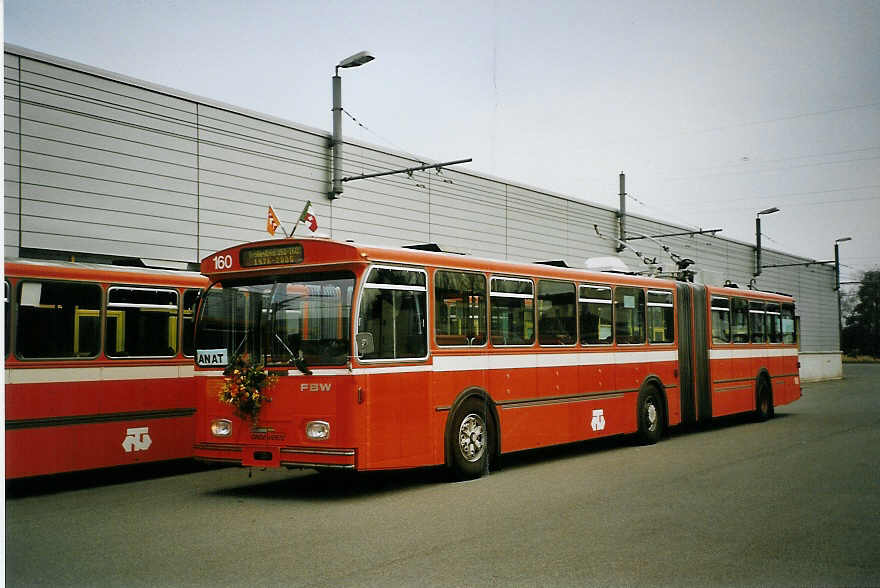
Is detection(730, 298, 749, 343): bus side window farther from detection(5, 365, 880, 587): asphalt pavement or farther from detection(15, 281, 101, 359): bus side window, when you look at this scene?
detection(15, 281, 101, 359): bus side window

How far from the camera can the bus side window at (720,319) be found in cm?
1833

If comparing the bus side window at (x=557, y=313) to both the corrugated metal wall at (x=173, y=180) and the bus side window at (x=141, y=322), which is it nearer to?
the corrugated metal wall at (x=173, y=180)

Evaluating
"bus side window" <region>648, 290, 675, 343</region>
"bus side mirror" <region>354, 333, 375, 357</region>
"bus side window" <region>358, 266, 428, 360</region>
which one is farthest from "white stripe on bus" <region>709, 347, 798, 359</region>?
"bus side mirror" <region>354, 333, 375, 357</region>

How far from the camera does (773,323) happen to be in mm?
21062

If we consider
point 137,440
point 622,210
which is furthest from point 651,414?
point 622,210

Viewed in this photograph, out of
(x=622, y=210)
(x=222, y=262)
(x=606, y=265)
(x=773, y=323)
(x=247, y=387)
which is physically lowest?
(x=247, y=387)

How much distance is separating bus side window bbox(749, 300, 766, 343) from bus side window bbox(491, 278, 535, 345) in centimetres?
900

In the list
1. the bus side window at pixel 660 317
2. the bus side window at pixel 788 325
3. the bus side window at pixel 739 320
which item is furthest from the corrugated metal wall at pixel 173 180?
the bus side window at pixel 660 317

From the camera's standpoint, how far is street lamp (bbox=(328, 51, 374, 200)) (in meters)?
18.1

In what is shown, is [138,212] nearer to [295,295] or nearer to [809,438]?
[295,295]

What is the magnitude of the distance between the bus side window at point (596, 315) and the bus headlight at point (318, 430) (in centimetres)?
550

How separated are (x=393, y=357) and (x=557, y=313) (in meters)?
3.92

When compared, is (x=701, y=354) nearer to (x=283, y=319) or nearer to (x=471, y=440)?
(x=471, y=440)

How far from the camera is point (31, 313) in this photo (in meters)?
10.4
